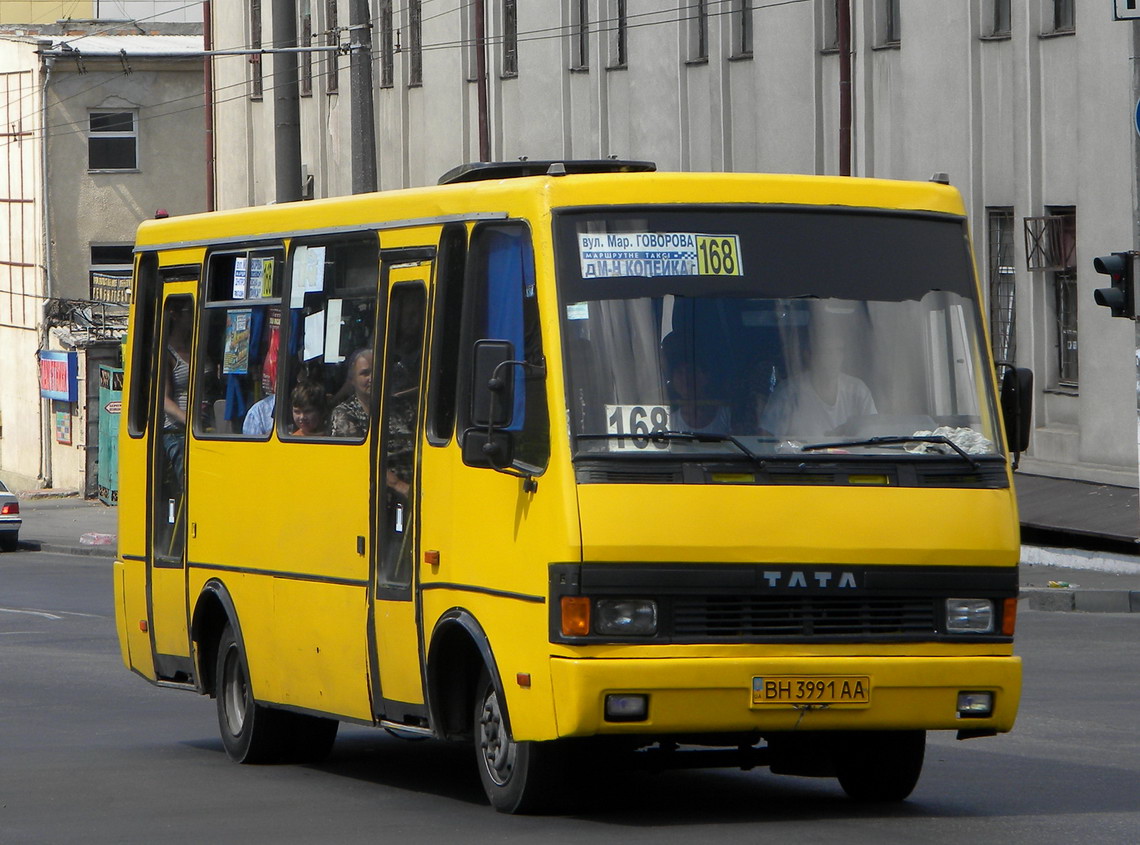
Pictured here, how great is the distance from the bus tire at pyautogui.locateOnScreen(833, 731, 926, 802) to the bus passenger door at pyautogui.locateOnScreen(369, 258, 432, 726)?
182 cm

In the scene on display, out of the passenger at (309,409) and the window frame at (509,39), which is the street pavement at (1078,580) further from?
the window frame at (509,39)

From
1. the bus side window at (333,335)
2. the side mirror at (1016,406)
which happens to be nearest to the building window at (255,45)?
the bus side window at (333,335)

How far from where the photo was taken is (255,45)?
49.7 meters

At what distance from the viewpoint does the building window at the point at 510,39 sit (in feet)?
125

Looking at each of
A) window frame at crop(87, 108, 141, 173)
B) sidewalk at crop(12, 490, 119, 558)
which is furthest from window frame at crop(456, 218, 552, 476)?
window frame at crop(87, 108, 141, 173)

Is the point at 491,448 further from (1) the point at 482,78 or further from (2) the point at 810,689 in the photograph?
(1) the point at 482,78

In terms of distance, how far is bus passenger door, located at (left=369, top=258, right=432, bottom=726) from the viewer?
32.0 ft

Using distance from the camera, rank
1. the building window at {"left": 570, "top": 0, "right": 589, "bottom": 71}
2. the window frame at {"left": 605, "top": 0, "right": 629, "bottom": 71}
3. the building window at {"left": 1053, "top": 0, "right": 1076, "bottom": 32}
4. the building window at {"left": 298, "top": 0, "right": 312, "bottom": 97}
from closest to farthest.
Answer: the building window at {"left": 1053, "top": 0, "right": 1076, "bottom": 32}
the window frame at {"left": 605, "top": 0, "right": 629, "bottom": 71}
the building window at {"left": 570, "top": 0, "right": 589, "bottom": 71}
the building window at {"left": 298, "top": 0, "right": 312, "bottom": 97}

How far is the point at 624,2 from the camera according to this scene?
34688mm

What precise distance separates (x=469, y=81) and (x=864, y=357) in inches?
1218

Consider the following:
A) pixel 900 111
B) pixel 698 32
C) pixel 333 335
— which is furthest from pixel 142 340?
pixel 698 32

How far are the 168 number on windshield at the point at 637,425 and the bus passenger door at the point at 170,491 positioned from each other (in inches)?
168

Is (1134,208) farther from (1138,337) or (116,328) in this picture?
(116,328)

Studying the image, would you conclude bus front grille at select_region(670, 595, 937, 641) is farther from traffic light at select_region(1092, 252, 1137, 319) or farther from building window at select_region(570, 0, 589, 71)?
building window at select_region(570, 0, 589, 71)
